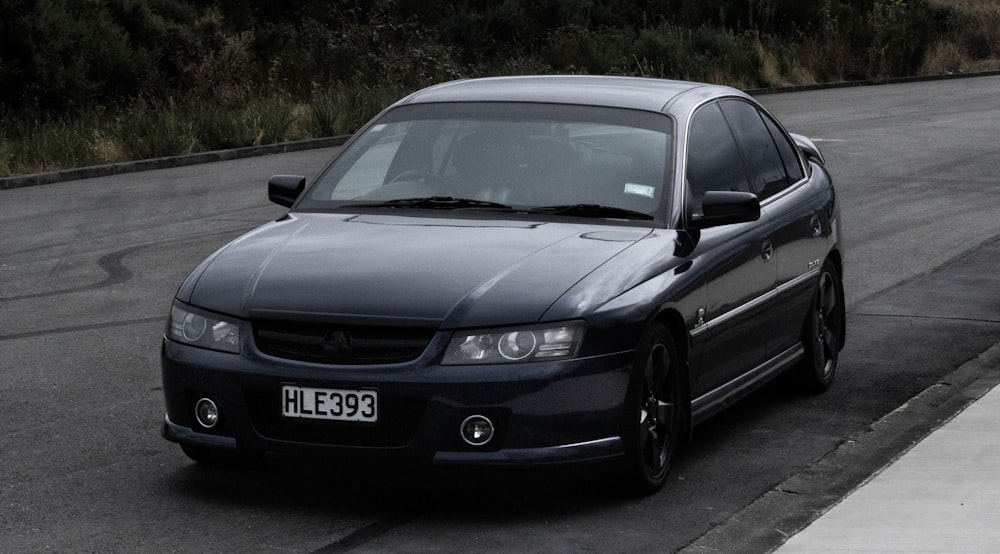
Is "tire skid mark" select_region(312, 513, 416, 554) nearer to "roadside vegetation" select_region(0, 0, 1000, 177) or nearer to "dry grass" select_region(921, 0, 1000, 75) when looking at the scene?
"roadside vegetation" select_region(0, 0, 1000, 177)

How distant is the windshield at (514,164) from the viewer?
718 cm

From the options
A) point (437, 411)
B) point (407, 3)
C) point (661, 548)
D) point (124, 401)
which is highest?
point (437, 411)

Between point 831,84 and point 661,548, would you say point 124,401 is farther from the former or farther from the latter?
point 831,84

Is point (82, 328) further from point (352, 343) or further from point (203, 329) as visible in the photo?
point (352, 343)

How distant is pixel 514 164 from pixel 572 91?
612 mm

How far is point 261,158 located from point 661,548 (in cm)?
1887

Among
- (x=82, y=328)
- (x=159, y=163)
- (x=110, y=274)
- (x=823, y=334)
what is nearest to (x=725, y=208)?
(x=823, y=334)

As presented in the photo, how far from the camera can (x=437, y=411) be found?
19.7 feet

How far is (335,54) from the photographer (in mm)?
35031

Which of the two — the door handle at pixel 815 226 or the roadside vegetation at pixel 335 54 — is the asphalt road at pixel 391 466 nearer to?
the door handle at pixel 815 226

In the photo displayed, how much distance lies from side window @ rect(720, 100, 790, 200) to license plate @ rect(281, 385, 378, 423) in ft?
8.81

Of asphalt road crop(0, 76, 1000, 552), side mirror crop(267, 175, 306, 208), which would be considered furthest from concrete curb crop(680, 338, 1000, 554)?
side mirror crop(267, 175, 306, 208)

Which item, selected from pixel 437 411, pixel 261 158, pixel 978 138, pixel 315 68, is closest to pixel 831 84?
pixel 315 68

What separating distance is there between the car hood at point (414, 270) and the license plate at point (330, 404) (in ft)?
0.86
